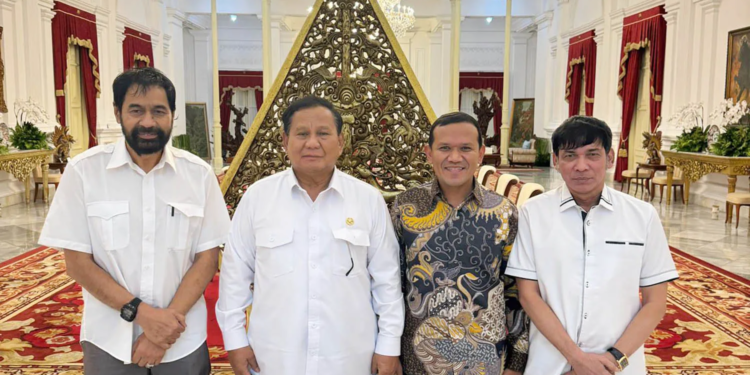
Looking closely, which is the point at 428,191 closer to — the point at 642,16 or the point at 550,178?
the point at 642,16

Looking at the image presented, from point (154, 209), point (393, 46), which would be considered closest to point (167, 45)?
point (393, 46)

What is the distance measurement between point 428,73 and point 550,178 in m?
6.71

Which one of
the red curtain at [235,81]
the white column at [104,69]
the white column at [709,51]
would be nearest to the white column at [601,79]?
the white column at [709,51]

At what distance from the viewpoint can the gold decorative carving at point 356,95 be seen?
2770mm

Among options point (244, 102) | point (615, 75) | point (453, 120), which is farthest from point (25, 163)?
point (244, 102)

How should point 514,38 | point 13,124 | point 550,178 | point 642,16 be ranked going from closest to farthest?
1. point 13,124
2. point 642,16
3. point 550,178
4. point 514,38

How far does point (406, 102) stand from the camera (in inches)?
110

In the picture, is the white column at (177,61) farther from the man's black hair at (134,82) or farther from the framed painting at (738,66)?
the man's black hair at (134,82)

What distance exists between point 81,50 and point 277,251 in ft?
35.7

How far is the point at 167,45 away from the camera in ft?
48.9

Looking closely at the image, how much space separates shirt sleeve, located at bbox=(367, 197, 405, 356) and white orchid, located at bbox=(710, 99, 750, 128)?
7.47m

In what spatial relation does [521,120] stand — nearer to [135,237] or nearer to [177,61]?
[177,61]

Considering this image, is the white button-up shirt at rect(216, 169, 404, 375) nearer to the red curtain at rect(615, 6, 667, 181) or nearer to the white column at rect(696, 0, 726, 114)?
the white column at rect(696, 0, 726, 114)

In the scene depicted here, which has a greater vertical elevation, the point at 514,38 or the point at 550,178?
the point at 514,38
